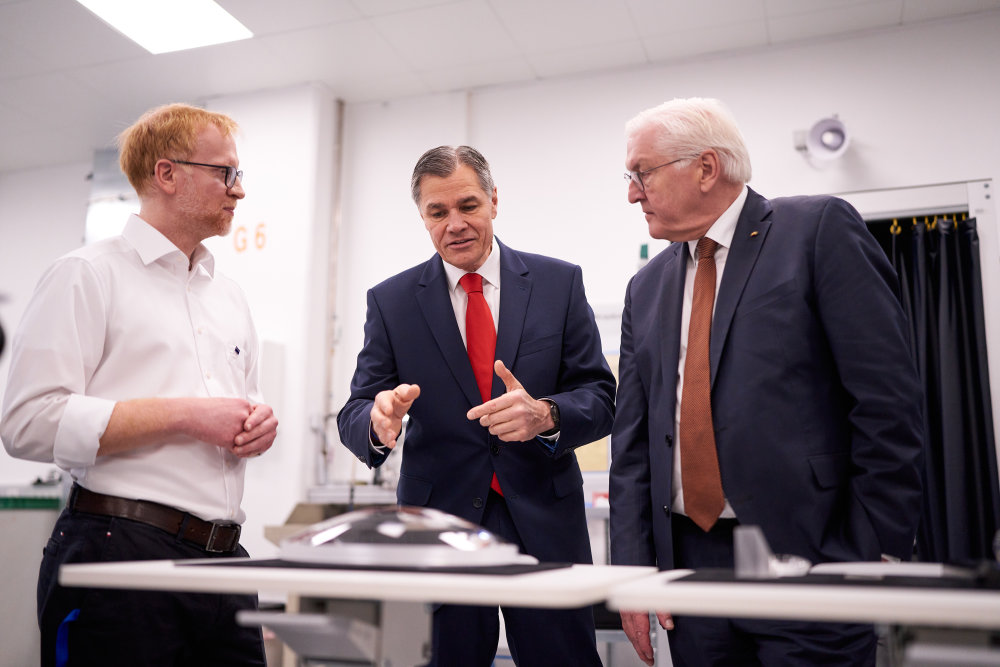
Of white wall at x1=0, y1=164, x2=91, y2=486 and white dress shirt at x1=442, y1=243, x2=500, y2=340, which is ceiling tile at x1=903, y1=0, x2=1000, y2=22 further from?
white wall at x1=0, y1=164, x2=91, y2=486

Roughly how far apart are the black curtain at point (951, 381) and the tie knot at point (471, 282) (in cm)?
289

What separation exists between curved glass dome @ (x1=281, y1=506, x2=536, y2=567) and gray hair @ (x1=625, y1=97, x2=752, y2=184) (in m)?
1.06

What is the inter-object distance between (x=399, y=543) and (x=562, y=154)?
4.09m

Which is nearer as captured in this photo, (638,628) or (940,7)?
(638,628)

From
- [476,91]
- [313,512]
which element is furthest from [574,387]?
[476,91]

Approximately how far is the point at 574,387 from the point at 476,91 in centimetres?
369

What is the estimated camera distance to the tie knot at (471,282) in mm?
1916

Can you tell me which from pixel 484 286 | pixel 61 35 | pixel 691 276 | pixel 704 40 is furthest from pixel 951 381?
pixel 61 35

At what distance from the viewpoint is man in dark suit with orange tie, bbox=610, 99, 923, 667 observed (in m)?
1.44

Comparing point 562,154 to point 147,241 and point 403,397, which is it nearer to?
point 147,241

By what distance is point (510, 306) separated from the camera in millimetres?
1854

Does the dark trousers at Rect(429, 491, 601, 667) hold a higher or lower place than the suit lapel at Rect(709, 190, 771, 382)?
lower

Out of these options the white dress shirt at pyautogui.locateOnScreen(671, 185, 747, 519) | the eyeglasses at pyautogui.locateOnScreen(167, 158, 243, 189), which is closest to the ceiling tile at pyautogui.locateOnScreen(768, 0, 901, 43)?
the white dress shirt at pyautogui.locateOnScreen(671, 185, 747, 519)

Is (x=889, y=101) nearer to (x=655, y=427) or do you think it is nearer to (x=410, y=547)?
(x=655, y=427)
